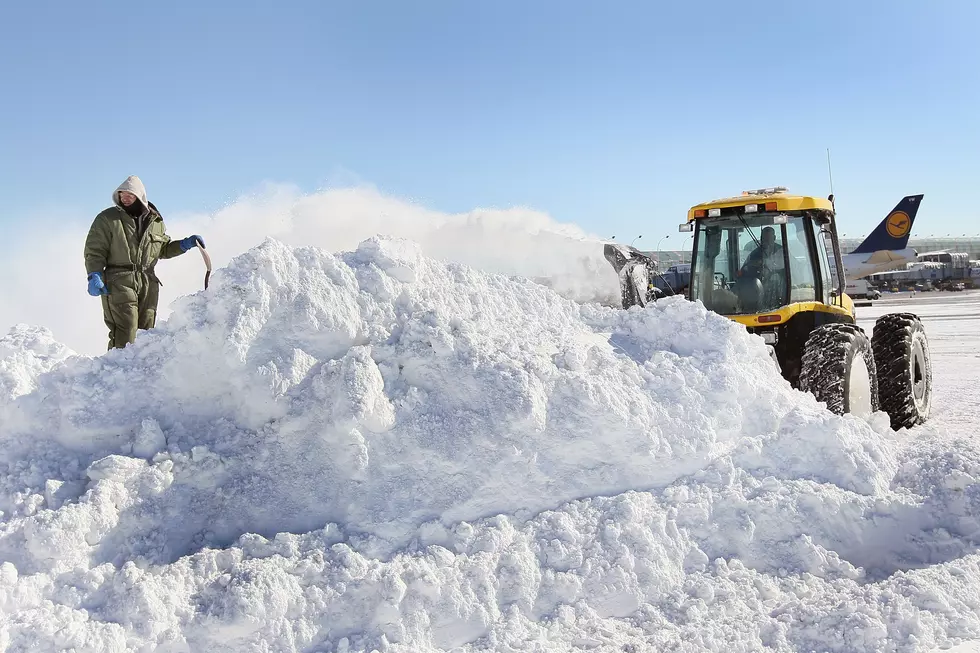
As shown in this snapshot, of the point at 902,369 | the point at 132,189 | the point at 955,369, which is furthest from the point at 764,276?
the point at 955,369

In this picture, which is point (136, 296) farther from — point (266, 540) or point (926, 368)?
point (926, 368)

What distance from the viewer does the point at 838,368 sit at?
5.15 m

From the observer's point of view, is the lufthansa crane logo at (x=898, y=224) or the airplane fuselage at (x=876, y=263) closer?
the airplane fuselage at (x=876, y=263)

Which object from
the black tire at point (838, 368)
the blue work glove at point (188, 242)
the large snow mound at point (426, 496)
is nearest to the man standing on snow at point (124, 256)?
the blue work glove at point (188, 242)

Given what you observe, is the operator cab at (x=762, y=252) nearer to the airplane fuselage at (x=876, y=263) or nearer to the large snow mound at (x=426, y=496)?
the large snow mound at (x=426, y=496)

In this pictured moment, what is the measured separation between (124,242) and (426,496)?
2.70m

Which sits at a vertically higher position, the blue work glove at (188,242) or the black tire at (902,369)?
the blue work glove at (188,242)

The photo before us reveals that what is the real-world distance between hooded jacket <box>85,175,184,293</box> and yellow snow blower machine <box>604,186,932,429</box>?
14.7 ft

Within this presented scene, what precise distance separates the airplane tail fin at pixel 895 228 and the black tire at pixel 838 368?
3701 cm

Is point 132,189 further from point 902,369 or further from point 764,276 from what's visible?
point 902,369

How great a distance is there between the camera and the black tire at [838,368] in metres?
5.11

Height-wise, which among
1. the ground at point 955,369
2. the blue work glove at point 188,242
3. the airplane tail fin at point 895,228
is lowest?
the ground at point 955,369

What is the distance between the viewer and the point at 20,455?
3285 millimetres

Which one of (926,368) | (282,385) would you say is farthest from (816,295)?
(282,385)
